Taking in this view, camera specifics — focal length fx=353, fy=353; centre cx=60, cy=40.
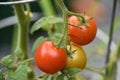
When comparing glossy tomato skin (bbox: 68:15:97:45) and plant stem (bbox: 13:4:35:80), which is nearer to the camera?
glossy tomato skin (bbox: 68:15:97:45)

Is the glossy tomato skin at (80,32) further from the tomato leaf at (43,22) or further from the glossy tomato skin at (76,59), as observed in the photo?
the tomato leaf at (43,22)

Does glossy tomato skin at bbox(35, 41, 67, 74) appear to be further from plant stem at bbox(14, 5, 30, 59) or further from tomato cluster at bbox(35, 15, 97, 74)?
plant stem at bbox(14, 5, 30, 59)

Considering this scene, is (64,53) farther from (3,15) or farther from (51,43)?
(3,15)

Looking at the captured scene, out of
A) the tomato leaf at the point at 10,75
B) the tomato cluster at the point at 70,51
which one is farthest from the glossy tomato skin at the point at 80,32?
the tomato leaf at the point at 10,75

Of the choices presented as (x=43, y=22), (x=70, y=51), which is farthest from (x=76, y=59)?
(x=43, y=22)

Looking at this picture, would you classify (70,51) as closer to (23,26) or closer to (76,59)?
(76,59)

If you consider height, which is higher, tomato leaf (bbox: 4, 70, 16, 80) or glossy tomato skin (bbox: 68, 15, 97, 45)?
glossy tomato skin (bbox: 68, 15, 97, 45)

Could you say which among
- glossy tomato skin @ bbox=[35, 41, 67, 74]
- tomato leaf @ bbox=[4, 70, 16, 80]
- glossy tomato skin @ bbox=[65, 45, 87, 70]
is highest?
glossy tomato skin @ bbox=[35, 41, 67, 74]

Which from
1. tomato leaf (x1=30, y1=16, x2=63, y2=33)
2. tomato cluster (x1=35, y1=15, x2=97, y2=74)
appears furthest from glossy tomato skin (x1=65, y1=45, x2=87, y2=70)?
tomato leaf (x1=30, y1=16, x2=63, y2=33)
